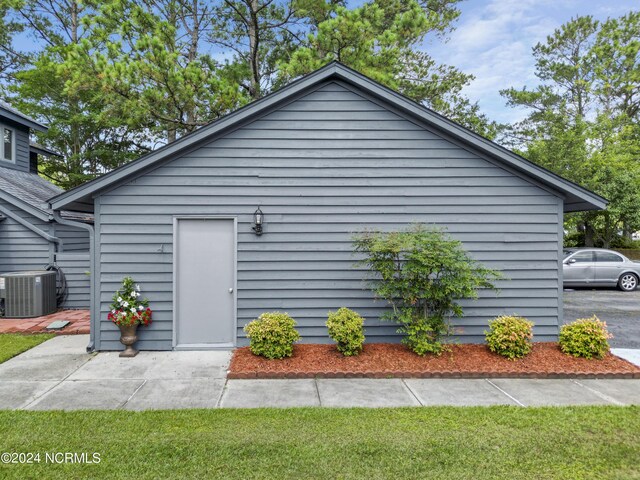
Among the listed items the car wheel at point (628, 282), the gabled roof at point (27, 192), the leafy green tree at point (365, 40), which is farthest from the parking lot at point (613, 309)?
the gabled roof at point (27, 192)

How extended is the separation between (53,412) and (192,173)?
12.5ft

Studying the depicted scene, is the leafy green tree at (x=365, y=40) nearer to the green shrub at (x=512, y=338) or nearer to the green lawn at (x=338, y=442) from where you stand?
the green shrub at (x=512, y=338)

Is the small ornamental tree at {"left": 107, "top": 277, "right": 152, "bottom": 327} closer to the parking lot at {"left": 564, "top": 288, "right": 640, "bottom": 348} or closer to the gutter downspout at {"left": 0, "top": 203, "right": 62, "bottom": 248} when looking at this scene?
the gutter downspout at {"left": 0, "top": 203, "right": 62, "bottom": 248}

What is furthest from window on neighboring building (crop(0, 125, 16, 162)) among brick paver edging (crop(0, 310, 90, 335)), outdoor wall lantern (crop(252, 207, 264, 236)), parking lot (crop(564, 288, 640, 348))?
parking lot (crop(564, 288, 640, 348))

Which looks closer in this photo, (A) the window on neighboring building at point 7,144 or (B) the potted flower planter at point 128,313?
(B) the potted flower planter at point 128,313

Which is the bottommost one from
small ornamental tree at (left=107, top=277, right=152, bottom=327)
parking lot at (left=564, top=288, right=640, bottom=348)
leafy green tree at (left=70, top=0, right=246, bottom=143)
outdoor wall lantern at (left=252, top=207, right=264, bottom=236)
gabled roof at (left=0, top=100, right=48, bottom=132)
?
parking lot at (left=564, top=288, right=640, bottom=348)

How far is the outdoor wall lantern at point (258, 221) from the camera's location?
6.07 metres

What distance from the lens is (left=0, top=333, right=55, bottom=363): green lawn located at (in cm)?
579

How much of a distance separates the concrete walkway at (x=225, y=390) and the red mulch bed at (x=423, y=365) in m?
0.13

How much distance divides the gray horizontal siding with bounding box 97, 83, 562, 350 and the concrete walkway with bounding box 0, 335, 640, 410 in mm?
1062

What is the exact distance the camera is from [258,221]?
6.06 m

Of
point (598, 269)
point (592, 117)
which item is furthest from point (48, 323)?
point (592, 117)

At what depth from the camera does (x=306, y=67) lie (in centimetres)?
1049

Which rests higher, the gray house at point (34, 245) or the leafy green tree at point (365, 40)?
the leafy green tree at point (365, 40)
